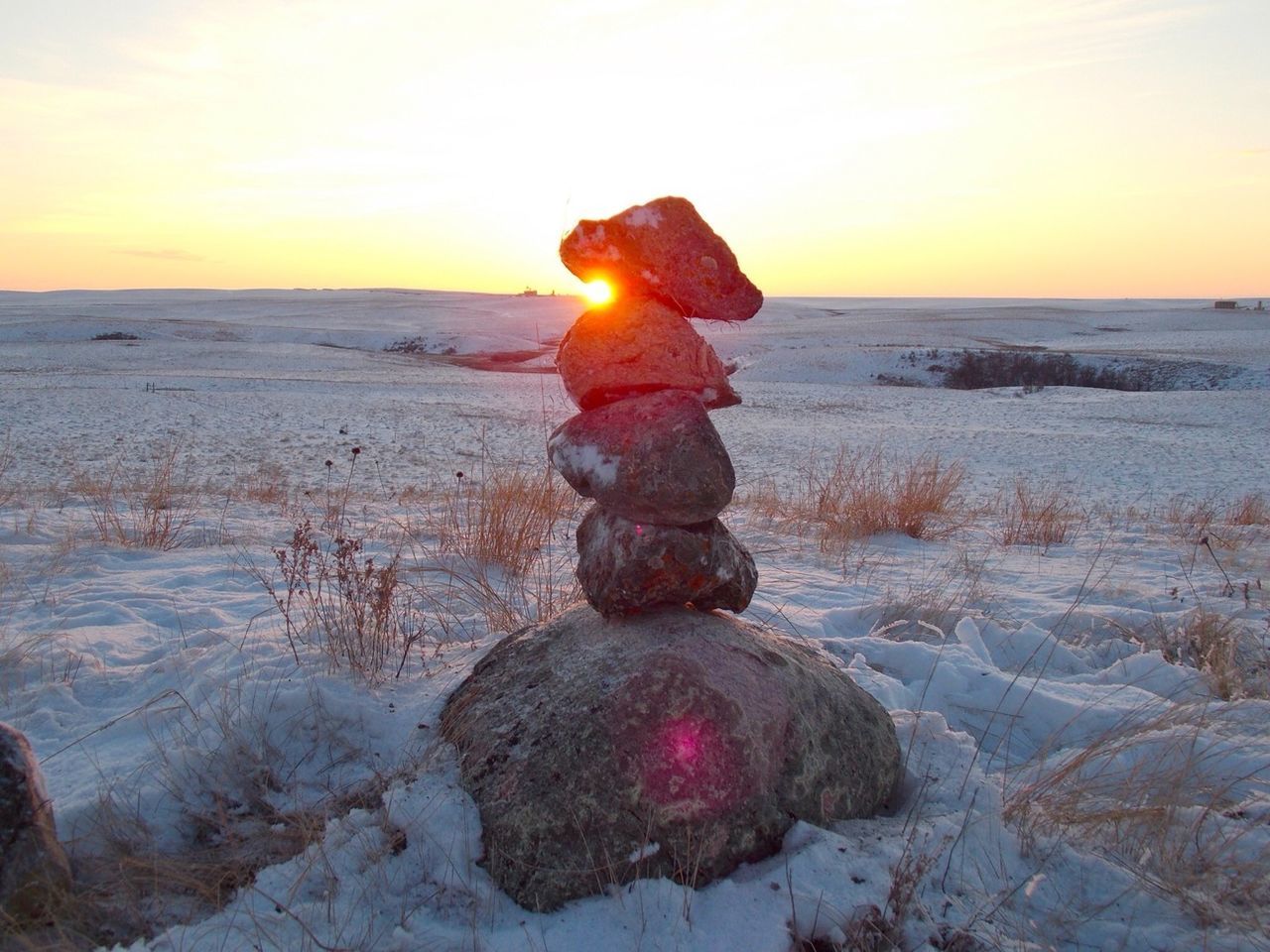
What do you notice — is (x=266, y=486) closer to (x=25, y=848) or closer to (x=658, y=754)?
(x=25, y=848)

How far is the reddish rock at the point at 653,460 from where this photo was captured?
10.4 ft

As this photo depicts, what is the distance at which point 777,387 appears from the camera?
2700cm

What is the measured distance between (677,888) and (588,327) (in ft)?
6.37

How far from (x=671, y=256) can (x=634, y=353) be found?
39 centimetres

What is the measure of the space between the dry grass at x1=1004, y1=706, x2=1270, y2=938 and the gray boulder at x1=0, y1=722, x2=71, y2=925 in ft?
9.71

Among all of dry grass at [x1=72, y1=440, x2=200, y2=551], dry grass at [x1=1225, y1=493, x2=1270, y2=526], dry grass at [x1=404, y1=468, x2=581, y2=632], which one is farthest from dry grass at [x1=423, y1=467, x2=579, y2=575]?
dry grass at [x1=1225, y1=493, x2=1270, y2=526]

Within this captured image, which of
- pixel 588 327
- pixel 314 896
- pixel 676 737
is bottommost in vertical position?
pixel 314 896

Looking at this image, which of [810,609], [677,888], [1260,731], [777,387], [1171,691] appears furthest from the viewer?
[777,387]

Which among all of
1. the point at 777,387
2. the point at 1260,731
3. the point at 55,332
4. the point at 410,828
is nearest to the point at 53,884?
the point at 410,828

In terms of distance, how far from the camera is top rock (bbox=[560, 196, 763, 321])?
127 inches

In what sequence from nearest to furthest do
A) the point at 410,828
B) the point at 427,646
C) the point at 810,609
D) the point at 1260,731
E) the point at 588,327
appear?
the point at 410,828 < the point at 588,327 < the point at 1260,731 < the point at 427,646 < the point at 810,609

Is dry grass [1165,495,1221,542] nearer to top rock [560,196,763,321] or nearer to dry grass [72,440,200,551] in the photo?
top rock [560,196,763,321]

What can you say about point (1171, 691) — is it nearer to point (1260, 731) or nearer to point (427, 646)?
point (1260, 731)

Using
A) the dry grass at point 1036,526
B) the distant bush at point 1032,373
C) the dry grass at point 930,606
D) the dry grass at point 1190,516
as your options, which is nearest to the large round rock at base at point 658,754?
the dry grass at point 930,606
